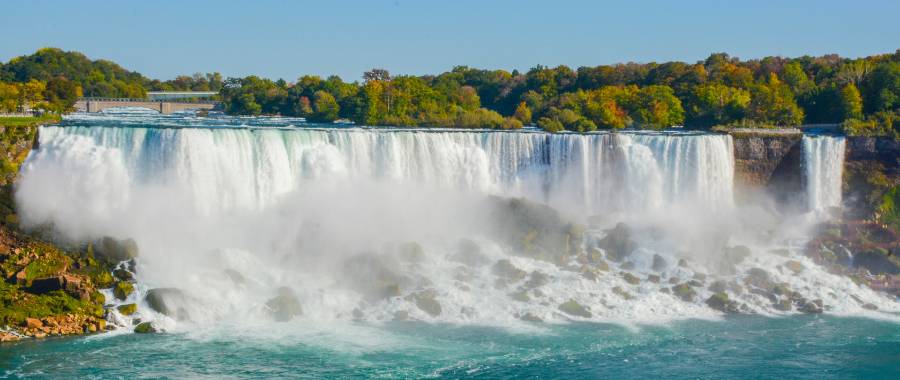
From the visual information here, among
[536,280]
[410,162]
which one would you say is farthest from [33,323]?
[410,162]

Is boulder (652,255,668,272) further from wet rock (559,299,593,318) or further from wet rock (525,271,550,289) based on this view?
wet rock (559,299,593,318)

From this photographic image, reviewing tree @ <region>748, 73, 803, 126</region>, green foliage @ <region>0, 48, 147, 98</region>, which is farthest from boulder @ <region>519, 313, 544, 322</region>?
green foliage @ <region>0, 48, 147, 98</region>

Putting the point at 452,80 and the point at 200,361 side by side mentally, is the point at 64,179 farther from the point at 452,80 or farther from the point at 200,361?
the point at 452,80

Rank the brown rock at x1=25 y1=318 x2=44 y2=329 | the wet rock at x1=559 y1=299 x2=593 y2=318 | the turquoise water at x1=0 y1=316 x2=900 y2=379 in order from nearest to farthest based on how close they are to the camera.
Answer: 1. the turquoise water at x1=0 y1=316 x2=900 y2=379
2. the brown rock at x1=25 y1=318 x2=44 y2=329
3. the wet rock at x1=559 y1=299 x2=593 y2=318

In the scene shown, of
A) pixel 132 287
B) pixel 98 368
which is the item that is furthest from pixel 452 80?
pixel 98 368

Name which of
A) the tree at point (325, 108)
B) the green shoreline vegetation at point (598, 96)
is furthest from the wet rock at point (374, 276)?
the tree at point (325, 108)
